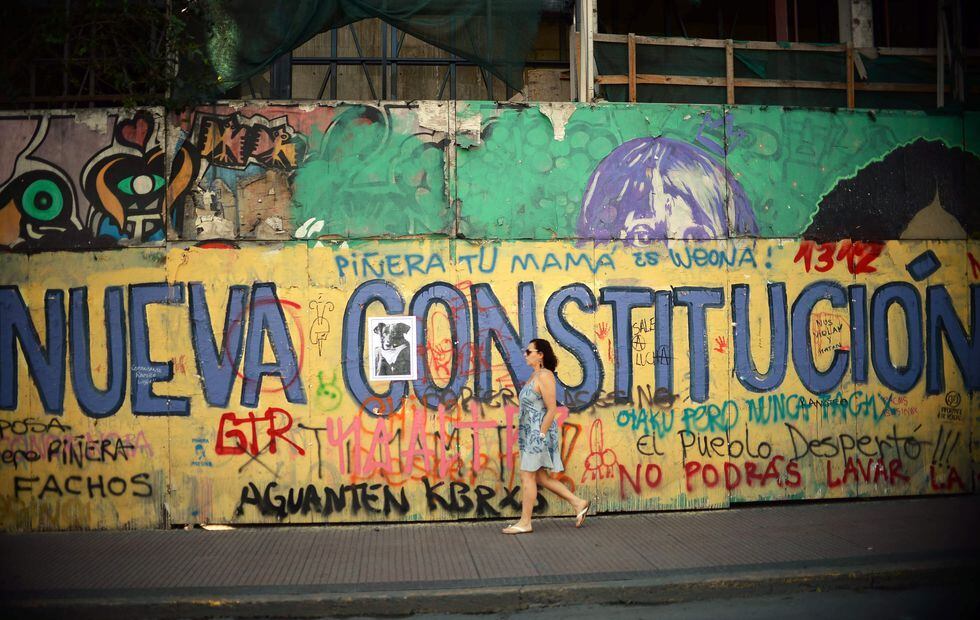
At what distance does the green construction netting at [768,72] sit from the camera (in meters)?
9.23

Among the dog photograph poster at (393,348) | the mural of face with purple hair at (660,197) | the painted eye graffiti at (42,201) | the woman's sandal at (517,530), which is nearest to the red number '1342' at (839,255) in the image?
the mural of face with purple hair at (660,197)

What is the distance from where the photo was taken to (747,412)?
8.73m

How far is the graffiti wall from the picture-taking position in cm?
826

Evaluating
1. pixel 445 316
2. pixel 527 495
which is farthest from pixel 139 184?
pixel 527 495

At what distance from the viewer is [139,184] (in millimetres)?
8406

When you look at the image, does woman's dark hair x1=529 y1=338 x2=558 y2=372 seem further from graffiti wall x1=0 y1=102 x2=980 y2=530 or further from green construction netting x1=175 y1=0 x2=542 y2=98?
green construction netting x1=175 y1=0 x2=542 y2=98

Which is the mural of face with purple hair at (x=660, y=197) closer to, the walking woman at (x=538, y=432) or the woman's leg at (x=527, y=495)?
the walking woman at (x=538, y=432)

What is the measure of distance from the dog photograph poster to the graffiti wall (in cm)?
3

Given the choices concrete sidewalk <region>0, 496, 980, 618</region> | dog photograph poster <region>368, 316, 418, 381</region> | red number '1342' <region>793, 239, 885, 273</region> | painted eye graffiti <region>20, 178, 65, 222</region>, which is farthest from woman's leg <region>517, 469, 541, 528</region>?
painted eye graffiti <region>20, 178, 65, 222</region>

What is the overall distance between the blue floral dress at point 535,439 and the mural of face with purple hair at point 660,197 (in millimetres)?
1891

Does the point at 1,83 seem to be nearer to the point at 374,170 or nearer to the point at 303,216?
the point at 303,216

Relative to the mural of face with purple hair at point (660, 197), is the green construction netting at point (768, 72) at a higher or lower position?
higher

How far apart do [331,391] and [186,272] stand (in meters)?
1.86

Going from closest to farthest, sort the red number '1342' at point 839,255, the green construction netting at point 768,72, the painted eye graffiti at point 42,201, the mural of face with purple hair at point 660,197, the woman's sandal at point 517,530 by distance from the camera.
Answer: the woman's sandal at point 517,530, the painted eye graffiti at point 42,201, the mural of face with purple hair at point 660,197, the red number '1342' at point 839,255, the green construction netting at point 768,72
